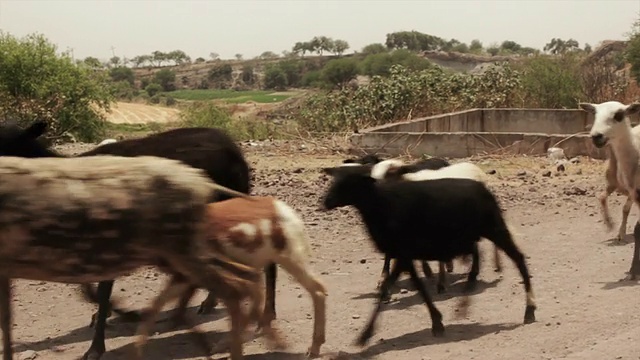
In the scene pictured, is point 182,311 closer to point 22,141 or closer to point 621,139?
point 22,141

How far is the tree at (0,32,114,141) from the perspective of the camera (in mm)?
34062

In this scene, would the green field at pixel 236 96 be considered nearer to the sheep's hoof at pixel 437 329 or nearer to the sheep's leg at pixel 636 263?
the sheep's leg at pixel 636 263

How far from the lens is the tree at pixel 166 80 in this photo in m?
103

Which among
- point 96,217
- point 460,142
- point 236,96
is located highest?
point 96,217

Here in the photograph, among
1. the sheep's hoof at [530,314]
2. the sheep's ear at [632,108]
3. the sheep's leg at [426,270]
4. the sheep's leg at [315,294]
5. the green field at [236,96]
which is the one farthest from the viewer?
the green field at [236,96]

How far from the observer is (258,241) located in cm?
676

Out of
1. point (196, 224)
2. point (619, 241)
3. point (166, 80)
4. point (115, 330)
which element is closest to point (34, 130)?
point (196, 224)

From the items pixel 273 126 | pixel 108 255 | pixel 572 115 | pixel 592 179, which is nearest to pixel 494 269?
pixel 108 255

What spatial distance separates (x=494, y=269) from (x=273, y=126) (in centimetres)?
1869

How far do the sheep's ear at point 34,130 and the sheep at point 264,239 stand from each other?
4.93 ft

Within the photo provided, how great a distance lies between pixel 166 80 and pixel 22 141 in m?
100

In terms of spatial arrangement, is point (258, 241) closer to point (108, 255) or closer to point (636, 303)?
point (108, 255)

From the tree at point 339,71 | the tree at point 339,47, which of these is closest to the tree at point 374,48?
the tree at point 339,47

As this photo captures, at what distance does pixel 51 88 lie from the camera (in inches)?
1382
